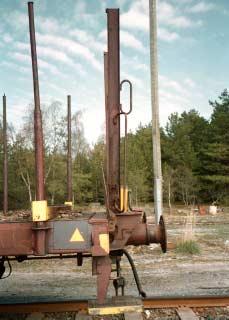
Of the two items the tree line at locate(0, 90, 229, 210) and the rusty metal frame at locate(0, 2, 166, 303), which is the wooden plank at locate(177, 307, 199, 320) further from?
the tree line at locate(0, 90, 229, 210)

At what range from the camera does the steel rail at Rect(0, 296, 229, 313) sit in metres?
6.66

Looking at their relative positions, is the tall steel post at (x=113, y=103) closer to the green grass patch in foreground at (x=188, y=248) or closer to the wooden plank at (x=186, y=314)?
the wooden plank at (x=186, y=314)

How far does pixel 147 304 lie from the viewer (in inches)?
265

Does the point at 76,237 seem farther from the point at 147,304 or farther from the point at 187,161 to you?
the point at 187,161

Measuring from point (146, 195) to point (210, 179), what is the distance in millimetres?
8644

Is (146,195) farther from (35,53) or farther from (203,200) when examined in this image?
(35,53)

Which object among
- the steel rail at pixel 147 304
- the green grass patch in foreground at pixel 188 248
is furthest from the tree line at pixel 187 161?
the steel rail at pixel 147 304

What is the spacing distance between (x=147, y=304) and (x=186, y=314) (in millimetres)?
655

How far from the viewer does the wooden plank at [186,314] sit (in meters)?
6.16

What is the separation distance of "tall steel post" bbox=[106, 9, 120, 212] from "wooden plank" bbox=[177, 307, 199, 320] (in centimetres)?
214

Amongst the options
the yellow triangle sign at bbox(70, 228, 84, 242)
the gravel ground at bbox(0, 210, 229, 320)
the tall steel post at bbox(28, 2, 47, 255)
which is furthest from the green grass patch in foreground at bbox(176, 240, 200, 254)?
the tall steel post at bbox(28, 2, 47, 255)

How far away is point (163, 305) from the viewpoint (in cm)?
675

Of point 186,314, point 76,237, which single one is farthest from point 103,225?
point 186,314

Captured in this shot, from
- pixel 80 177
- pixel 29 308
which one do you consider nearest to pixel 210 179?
pixel 80 177
